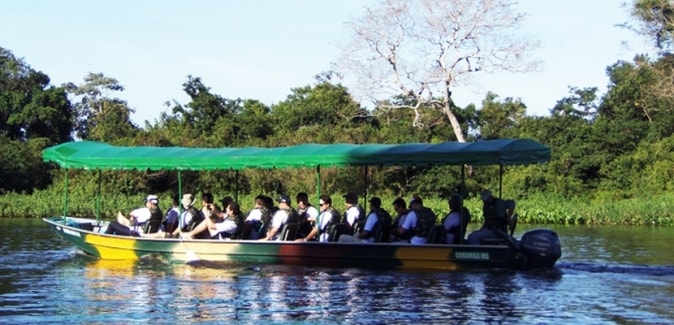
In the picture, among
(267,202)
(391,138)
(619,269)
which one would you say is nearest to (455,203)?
(619,269)

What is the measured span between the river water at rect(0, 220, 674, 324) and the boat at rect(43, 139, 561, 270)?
0.24 meters

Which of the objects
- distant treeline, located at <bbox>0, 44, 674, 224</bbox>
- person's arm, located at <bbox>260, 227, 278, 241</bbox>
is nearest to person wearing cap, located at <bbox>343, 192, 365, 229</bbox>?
person's arm, located at <bbox>260, 227, 278, 241</bbox>

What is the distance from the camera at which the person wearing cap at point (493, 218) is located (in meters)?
16.7

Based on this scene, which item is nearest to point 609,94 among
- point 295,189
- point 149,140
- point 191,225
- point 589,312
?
point 295,189

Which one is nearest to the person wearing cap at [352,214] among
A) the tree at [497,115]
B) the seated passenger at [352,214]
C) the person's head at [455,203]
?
the seated passenger at [352,214]

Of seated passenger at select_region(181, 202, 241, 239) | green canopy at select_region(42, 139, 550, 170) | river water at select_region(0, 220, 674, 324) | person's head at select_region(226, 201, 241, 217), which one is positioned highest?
green canopy at select_region(42, 139, 550, 170)

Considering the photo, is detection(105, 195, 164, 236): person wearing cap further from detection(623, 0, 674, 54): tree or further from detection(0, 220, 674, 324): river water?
detection(623, 0, 674, 54): tree

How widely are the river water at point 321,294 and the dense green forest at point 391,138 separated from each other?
18.8 metres

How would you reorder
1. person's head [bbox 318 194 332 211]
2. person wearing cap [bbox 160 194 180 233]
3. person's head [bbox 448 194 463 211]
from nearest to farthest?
person's head [bbox 448 194 463 211] < person's head [bbox 318 194 332 211] < person wearing cap [bbox 160 194 180 233]

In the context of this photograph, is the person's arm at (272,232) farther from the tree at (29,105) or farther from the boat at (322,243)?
the tree at (29,105)

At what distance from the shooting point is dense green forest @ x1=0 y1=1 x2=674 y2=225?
3841cm

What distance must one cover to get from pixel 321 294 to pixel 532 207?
23.2m

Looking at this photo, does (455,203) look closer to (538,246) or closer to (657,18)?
(538,246)

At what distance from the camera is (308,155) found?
17906mm
